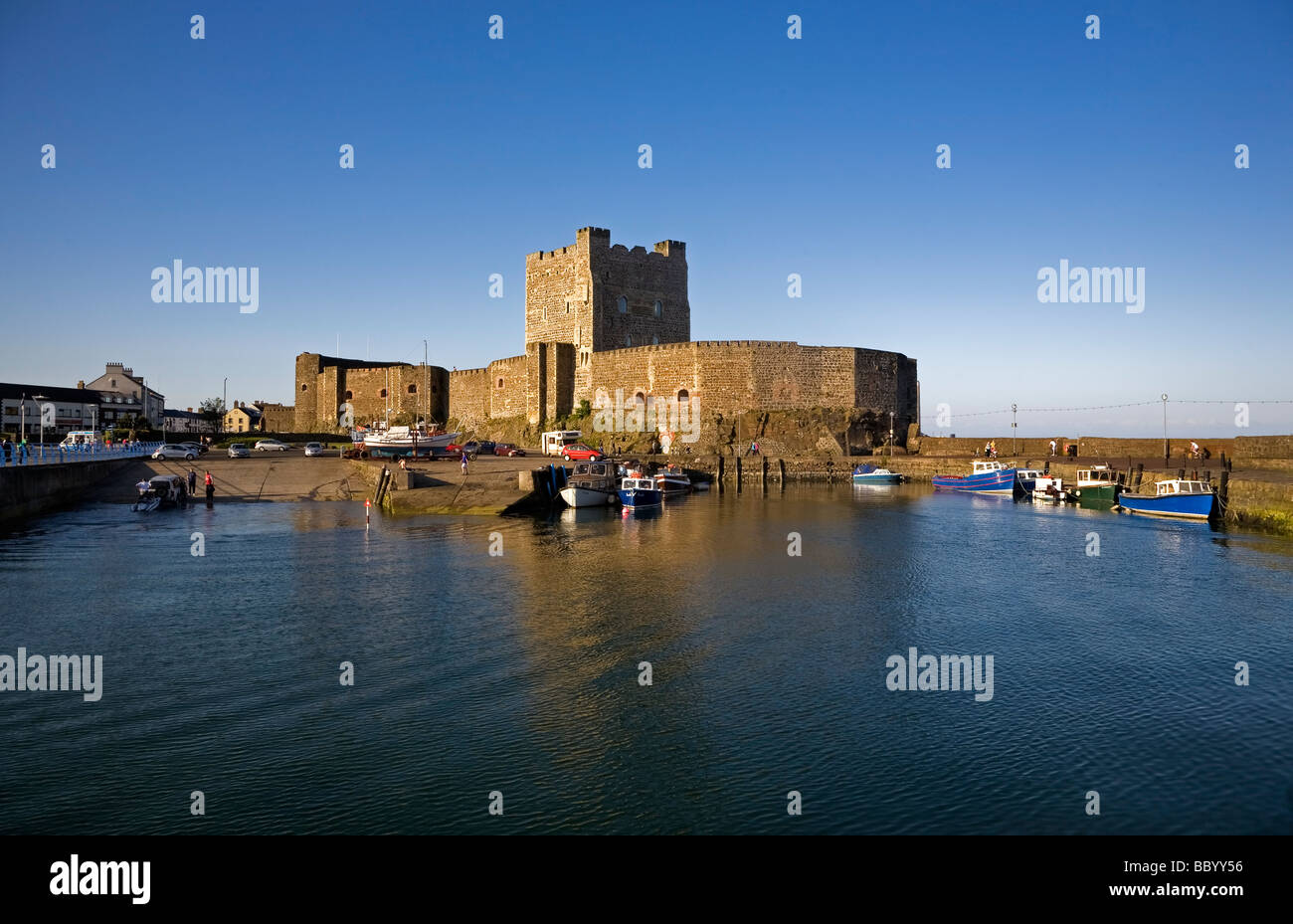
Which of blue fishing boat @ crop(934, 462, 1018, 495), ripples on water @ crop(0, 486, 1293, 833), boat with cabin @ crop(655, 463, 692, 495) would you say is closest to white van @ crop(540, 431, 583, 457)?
boat with cabin @ crop(655, 463, 692, 495)

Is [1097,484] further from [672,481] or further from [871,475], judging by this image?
[672,481]

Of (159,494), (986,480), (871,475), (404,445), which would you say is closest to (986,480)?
(986,480)

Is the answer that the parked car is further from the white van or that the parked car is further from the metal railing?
the white van

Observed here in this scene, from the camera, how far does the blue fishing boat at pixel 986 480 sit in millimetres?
45375

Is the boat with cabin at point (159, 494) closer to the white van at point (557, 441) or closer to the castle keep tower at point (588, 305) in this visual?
the white van at point (557, 441)

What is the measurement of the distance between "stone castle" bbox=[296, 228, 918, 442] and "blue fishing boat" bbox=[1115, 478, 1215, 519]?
2317 centimetres

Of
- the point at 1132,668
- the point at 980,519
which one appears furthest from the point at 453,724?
the point at 980,519

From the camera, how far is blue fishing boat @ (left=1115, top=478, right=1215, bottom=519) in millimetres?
31594

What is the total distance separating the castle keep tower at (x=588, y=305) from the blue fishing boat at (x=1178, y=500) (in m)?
35.4

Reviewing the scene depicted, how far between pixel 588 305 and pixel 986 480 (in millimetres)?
29193

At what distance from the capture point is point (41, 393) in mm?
80000
